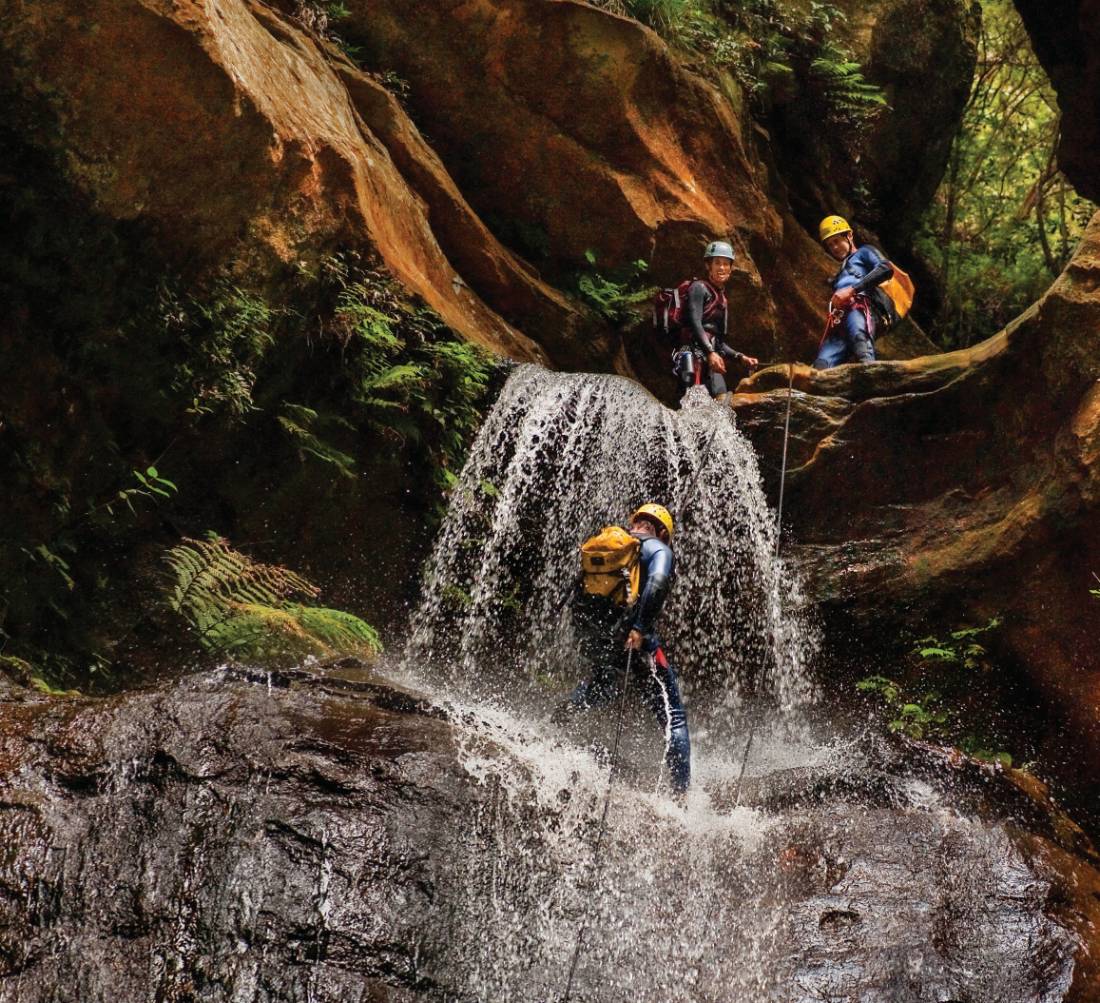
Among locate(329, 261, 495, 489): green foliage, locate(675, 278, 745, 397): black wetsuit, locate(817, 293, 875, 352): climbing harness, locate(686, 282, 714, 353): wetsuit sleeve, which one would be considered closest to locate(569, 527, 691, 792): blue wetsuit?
locate(329, 261, 495, 489): green foliage

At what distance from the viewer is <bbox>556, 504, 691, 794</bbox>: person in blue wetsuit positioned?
22.2 feet

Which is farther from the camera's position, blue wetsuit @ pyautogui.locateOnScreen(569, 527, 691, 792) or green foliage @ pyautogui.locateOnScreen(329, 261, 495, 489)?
green foliage @ pyautogui.locateOnScreen(329, 261, 495, 489)

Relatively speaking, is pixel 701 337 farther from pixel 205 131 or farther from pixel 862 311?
pixel 205 131

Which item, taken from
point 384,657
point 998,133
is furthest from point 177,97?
point 998,133

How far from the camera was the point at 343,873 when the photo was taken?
4.52 meters

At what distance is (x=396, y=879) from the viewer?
181 inches

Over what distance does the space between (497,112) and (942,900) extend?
9.65 m

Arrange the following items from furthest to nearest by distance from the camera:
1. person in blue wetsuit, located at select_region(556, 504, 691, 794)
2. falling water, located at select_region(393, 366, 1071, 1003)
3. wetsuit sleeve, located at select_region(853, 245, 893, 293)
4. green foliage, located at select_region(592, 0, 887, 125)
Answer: green foliage, located at select_region(592, 0, 887, 125)
wetsuit sleeve, located at select_region(853, 245, 893, 293)
person in blue wetsuit, located at select_region(556, 504, 691, 794)
falling water, located at select_region(393, 366, 1071, 1003)

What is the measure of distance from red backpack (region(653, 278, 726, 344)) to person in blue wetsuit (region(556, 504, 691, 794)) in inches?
172

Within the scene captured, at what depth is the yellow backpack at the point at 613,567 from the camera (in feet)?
22.9

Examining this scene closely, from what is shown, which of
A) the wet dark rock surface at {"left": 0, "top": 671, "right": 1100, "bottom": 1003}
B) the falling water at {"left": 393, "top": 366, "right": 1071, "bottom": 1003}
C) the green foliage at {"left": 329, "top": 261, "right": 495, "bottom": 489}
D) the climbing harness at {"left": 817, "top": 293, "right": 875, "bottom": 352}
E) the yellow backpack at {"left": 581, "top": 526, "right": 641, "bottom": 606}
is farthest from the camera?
the climbing harness at {"left": 817, "top": 293, "right": 875, "bottom": 352}

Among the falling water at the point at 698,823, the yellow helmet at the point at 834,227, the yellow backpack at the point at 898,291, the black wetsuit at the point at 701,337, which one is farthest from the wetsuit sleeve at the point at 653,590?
the yellow helmet at the point at 834,227

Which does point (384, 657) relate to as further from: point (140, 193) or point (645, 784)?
point (140, 193)

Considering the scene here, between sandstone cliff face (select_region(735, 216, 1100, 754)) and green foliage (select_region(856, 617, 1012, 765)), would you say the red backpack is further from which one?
green foliage (select_region(856, 617, 1012, 765))
